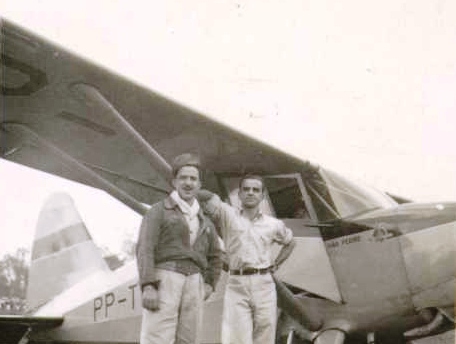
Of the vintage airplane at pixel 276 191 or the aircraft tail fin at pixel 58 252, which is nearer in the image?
the vintage airplane at pixel 276 191

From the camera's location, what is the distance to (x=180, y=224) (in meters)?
3.27

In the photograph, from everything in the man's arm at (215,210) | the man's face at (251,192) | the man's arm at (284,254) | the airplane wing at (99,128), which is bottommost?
the man's arm at (284,254)

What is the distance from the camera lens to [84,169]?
4742 mm

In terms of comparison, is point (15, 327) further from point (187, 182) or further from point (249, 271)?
point (187, 182)

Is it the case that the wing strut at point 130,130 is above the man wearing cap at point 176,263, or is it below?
above

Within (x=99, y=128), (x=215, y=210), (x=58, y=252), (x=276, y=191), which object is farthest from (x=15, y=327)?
(x=215, y=210)

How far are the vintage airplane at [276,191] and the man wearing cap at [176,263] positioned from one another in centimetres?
109

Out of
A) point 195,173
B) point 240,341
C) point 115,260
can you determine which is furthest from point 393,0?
point 115,260

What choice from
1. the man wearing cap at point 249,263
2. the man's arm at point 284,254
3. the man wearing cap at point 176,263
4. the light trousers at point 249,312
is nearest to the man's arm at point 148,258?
the man wearing cap at point 176,263

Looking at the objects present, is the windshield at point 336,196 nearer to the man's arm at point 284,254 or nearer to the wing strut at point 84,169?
the man's arm at point 284,254

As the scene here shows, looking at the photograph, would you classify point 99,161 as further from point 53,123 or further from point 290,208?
point 290,208

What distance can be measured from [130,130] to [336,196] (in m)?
2.05

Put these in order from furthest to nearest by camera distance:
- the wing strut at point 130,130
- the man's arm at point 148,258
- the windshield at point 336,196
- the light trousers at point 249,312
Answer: the windshield at point 336,196, the wing strut at point 130,130, the light trousers at point 249,312, the man's arm at point 148,258

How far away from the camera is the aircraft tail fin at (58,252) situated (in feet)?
27.1
